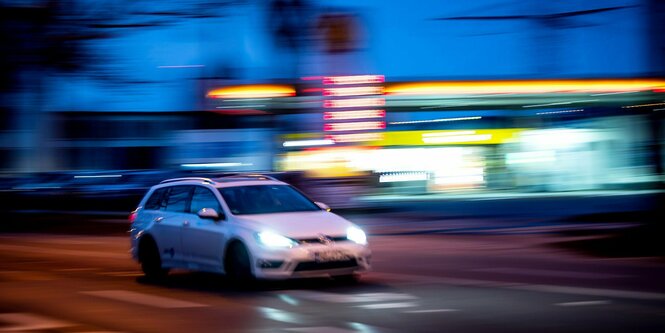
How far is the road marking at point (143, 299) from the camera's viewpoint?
35.8 ft

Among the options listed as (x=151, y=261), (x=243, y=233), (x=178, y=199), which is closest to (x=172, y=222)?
(x=178, y=199)

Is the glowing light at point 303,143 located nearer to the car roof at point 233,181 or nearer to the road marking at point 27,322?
the car roof at point 233,181

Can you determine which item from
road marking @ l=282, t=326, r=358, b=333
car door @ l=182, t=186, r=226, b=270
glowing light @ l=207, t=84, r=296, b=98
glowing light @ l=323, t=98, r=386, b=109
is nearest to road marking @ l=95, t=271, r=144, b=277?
car door @ l=182, t=186, r=226, b=270

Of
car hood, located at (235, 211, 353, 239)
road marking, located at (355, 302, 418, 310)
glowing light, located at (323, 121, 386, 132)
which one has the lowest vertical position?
road marking, located at (355, 302, 418, 310)

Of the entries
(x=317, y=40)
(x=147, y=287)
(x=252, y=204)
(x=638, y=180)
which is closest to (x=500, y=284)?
(x=252, y=204)

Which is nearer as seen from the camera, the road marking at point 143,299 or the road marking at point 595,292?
the road marking at point 143,299

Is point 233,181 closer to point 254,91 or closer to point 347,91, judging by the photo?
point 254,91

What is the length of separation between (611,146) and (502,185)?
14.0 feet

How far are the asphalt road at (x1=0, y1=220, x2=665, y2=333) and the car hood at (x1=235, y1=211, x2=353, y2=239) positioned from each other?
698mm

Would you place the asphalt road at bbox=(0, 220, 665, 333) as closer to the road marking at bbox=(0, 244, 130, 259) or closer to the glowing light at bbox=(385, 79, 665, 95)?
the road marking at bbox=(0, 244, 130, 259)

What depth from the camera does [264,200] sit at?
1331 cm

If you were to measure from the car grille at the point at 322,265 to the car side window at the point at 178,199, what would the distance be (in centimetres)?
243

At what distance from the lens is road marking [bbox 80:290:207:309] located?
35.8ft


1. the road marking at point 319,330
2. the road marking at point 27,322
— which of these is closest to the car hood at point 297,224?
the road marking at point 27,322
